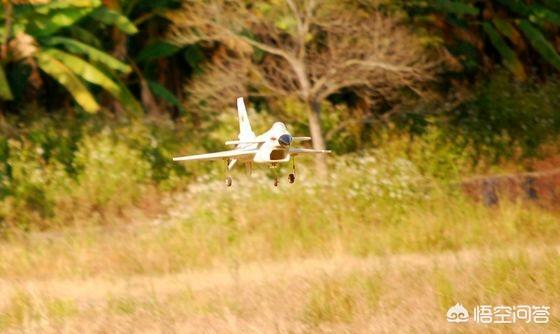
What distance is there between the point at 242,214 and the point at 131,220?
6.65 feet

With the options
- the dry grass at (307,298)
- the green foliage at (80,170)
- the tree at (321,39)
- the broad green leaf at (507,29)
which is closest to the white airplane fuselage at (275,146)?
the dry grass at (307,298)

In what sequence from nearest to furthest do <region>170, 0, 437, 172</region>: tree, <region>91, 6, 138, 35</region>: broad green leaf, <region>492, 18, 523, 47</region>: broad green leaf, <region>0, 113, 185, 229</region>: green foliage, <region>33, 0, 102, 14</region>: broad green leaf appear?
<region>170, 0, 437, 172</region>: tree
<region>0, 113, 185, 229</region>: green foliage
<region>33, 0, 102, 14</region>: broad green leaf
<region>91, 6, 138, 35</region>: broad green leaf
<region>492, 18, 523, 47</region>: broad green leaf

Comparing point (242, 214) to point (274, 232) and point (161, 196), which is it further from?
point (161, 196)

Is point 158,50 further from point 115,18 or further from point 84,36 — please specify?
point 115,18

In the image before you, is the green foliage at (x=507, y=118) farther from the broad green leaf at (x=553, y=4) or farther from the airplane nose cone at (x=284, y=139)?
the airplane nose cone at (x=284, y=139)

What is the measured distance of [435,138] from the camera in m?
17.0

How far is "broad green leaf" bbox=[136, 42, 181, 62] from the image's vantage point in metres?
19.0

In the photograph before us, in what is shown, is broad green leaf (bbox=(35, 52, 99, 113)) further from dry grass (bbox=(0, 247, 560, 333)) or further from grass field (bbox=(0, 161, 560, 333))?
dry grass (bbox=(0, 247, 560, 333))

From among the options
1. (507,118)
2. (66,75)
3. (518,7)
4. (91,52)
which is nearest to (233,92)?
(91,52)

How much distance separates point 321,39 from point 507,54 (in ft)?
16.0

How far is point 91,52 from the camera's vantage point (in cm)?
1695

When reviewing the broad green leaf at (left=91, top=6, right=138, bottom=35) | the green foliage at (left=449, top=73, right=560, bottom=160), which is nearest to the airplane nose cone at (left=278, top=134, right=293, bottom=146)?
the green foliage at (left=449, top=73, right=560, bottom=160)

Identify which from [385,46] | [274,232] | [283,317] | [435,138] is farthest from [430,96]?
[283,317]

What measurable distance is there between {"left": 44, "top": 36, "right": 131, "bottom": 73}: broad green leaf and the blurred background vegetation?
0.03m
